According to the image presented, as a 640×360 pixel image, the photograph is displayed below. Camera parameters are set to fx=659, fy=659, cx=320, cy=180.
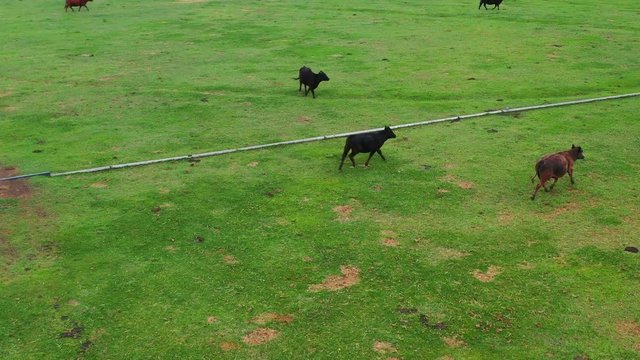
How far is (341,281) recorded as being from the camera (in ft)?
30.4

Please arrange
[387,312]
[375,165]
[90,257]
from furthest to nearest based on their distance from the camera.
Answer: [375,165] < [90,257] < [387,312]

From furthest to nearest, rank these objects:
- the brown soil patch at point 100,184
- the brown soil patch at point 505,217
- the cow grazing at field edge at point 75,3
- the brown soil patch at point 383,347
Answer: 1. the cow grazing at field edge at point 75,3
2. the brown soil patch at point 100,184
3. the brown soil patch at point 505,217
4. the brown soil patch at point 383,347

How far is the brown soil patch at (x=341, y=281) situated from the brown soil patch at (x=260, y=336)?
1036 mm

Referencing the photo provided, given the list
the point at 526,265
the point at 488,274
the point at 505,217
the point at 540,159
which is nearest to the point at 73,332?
the point at 488,274

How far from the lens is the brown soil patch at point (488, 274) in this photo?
920 cm

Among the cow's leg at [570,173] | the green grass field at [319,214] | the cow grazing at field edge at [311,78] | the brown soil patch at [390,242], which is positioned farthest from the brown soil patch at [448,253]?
the cow grazing at field edge at [311,78]

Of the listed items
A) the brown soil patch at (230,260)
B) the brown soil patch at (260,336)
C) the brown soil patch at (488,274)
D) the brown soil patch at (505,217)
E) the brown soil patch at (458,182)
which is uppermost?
the brown soil patch at (458,182)

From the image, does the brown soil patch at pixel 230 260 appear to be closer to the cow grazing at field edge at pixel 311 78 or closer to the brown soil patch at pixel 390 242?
the brown soil patch at pixel 390 242

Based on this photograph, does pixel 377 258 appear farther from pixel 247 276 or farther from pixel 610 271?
pixel 610 271

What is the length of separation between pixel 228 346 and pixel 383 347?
1874mm

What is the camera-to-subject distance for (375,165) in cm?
1317

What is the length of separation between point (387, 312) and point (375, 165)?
504 centimetres

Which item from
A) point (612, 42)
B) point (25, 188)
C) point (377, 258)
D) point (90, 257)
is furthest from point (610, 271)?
point (612, 42)

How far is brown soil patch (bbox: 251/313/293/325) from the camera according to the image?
8438mm
